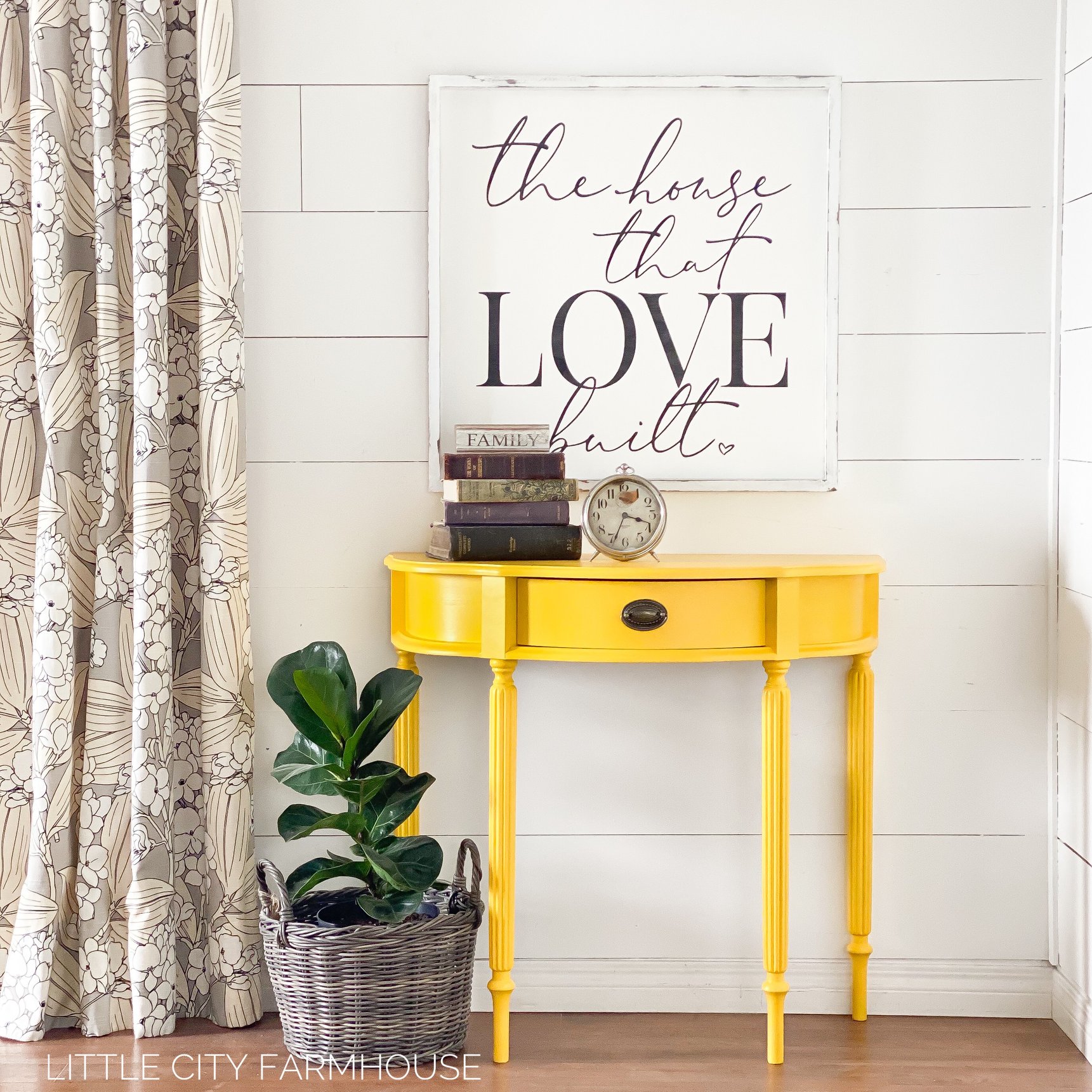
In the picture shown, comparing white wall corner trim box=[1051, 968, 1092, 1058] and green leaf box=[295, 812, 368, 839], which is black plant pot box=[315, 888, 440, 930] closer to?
green leaf box=[295, 812, 368, 839]

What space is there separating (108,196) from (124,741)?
0.95 m

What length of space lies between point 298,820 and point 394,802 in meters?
0.16

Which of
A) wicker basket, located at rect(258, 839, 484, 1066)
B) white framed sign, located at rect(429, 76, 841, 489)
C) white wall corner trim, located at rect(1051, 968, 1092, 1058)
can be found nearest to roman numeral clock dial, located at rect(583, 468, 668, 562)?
white framed sign, located at rect(429, 76, 841, 489)

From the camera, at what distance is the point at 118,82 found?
75.1 inches

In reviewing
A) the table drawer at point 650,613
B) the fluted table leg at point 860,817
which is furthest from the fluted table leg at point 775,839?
the fluted table leg at point 860,817

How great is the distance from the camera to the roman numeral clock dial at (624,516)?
1.77 metres

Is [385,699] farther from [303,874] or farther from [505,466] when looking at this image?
[505,466]

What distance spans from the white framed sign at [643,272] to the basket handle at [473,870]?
0.65 meters

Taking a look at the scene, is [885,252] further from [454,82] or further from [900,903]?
[900,903]

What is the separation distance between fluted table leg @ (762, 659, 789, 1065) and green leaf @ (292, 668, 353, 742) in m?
0.68

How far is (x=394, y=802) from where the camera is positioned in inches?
69.6

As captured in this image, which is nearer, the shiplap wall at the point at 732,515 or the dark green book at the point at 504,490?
the dark green book at the point at 504,490

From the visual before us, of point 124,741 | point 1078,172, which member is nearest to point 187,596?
point 124,741

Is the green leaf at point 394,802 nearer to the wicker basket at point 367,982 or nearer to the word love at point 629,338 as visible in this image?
the wicker basket at point 367,982
